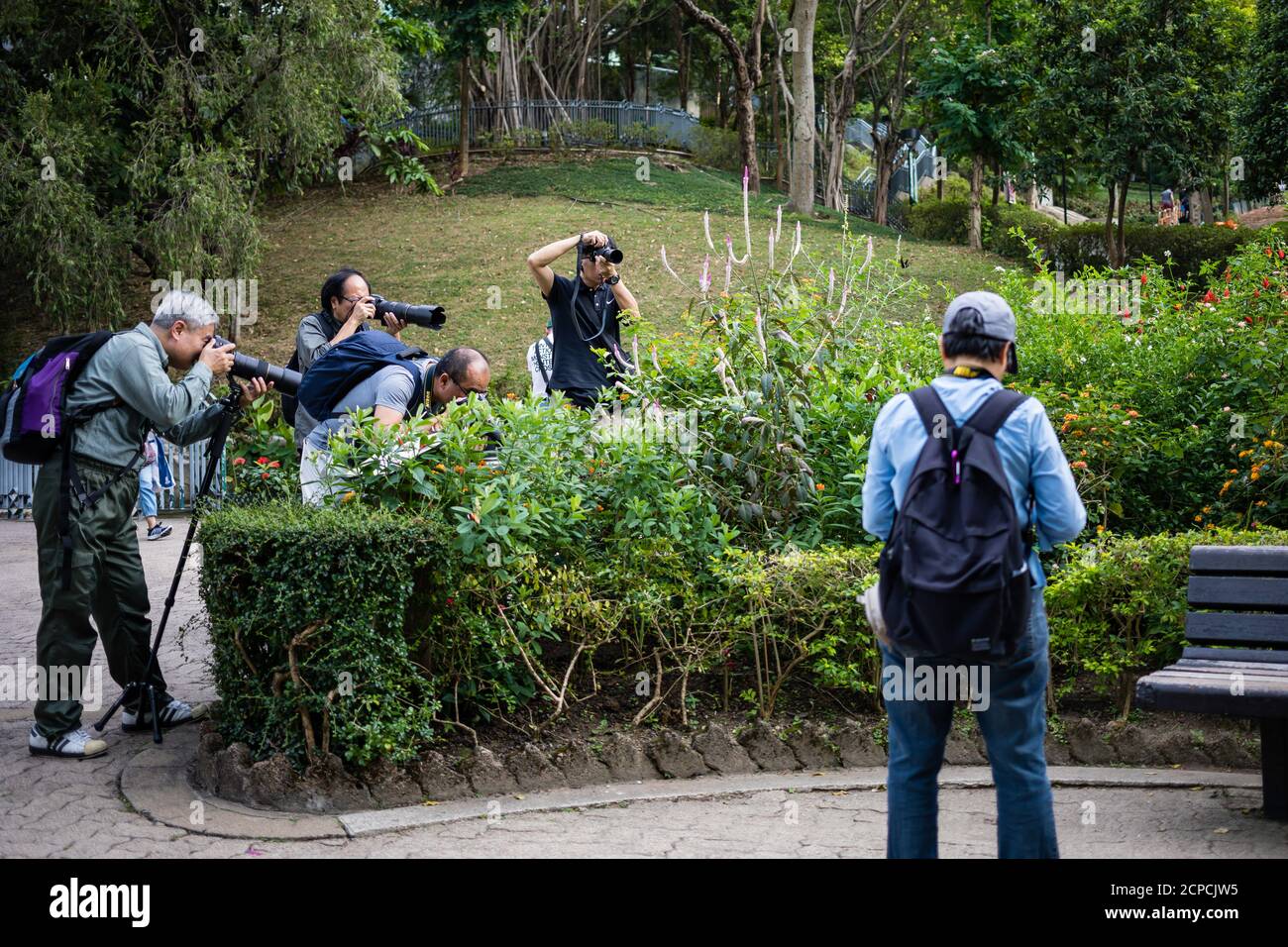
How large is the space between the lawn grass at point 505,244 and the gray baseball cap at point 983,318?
16.2 metres

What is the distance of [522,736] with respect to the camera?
19.4 feet

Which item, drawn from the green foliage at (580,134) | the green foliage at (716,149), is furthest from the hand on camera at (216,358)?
the green foliage at (716,149)

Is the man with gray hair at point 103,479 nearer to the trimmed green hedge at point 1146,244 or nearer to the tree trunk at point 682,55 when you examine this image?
the trimmed green hedge at point 1146,244

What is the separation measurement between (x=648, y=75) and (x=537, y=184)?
17.8 meters

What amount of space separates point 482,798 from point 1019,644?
2563mm

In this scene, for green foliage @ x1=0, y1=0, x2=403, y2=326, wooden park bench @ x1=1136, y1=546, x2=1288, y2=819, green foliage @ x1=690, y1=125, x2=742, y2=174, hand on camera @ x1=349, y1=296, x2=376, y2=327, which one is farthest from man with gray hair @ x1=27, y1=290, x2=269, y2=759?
green foliage @ x1=690, y1=125, x2=742, y2=174

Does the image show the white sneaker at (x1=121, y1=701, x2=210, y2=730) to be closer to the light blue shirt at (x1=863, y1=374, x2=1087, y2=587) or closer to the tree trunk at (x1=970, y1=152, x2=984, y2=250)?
the light blue shirt at (x1=863, y1=374, x2=1087, y2=587)

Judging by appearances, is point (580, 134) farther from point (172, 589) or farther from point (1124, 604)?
point (1124, 604)

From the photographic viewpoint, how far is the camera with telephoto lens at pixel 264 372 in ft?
20.7

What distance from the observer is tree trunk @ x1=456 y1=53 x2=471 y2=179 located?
32.8m

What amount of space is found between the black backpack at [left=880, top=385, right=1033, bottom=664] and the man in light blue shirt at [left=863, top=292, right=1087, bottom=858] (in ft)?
0.23

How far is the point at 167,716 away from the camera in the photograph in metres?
6.44

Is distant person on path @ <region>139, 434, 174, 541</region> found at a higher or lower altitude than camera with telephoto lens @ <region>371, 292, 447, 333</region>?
lower

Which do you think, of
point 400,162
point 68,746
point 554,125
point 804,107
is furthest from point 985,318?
point 554,125
